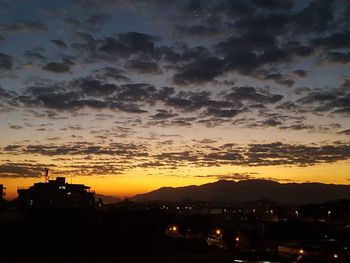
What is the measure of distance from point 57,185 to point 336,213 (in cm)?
4926

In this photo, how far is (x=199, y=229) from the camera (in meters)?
71.9

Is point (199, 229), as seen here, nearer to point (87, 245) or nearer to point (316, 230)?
point (316, 230)

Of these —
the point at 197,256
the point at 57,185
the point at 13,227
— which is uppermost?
the point at 57,185

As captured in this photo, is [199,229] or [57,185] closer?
[57,185]

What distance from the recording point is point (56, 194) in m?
65.1

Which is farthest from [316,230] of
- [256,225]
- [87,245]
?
[87,245]

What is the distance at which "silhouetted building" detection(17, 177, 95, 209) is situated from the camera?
61.3 m

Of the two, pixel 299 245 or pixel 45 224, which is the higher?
pixel 45 224

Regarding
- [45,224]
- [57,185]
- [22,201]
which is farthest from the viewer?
[57,185]

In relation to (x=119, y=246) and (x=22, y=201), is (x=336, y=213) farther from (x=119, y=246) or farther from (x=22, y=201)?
(x=119, y=246)

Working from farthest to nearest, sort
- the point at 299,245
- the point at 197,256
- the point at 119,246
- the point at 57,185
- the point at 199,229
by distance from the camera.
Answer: the point at 199,229
the point at 57,185
the point at 299,245
the point at 119,246
the point at 197,256

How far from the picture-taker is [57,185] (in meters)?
67.5

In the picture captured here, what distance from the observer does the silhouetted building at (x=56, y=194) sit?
61.3 meters

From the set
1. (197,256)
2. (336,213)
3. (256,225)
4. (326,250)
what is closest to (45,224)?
(197,256)
